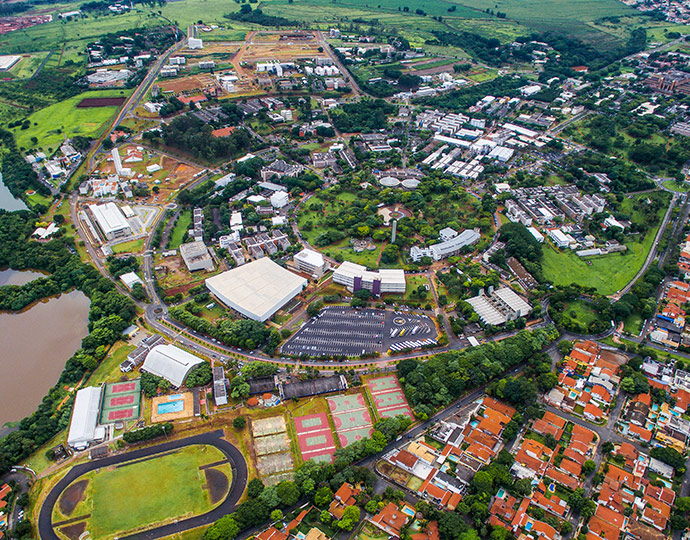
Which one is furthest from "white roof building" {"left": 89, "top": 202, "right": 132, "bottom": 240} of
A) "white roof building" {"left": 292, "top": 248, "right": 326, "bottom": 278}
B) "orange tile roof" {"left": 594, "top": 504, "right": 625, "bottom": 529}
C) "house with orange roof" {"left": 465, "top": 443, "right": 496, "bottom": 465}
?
"orange tile roof" {"left": 594, "top": 504, "right": 625, "bottom": 529}

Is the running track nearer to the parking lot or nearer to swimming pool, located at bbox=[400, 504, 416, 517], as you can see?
the parking lot

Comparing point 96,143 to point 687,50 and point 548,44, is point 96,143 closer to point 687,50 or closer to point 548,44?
point 548,44

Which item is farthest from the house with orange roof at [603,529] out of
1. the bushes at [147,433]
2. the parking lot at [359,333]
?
the bushes at [147,433]

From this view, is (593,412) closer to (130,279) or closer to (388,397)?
(388,397)

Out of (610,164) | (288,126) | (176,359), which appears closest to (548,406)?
(176,359)

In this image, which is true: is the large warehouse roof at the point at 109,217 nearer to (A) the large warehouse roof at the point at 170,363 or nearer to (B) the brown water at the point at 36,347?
(B) the brown water at the point at 36,347

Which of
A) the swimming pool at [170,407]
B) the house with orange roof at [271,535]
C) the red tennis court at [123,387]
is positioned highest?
the house with orange roof at [271,535]
